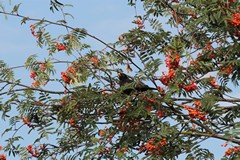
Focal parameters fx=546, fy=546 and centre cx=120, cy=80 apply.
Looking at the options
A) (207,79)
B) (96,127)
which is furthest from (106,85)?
(207,79)

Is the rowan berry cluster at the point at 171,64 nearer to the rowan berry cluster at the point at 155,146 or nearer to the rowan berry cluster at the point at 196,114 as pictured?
the rowan berry cluster at the point at 196,114

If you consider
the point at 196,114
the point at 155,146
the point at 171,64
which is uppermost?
the point at 171,64

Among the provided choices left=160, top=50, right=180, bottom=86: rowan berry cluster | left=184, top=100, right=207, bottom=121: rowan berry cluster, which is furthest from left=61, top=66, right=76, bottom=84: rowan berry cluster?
left=184, top=100, right=207, bottom=121: rowan berry cluster

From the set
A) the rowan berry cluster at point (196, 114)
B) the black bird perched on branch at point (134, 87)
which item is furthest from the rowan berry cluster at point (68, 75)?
the rowan berry cluster at point (196, 114)

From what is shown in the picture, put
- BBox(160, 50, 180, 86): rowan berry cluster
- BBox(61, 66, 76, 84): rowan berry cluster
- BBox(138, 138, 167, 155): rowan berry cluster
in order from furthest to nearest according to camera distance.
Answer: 1. BBox(61, 66, 76, 84): rowan berry cluster
2. BBox(138, 138, 167, 155): rowan berry cluster
3. BBox(160, 50, 180, 86): rowan berry cluster

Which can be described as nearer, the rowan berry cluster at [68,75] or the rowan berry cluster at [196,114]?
the rowan berry cluster at [196,114]

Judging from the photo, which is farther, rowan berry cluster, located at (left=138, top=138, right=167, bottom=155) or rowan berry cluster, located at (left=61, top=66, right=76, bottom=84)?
rowan berry cluster, located at (left=61, top=66, right=76, bottom=84)

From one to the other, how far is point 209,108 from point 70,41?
2.66 m

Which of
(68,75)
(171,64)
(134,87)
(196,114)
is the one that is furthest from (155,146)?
(68,75)

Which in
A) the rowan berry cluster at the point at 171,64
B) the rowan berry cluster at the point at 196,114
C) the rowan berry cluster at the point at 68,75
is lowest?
the rowan berry cluster at the point at 196,114

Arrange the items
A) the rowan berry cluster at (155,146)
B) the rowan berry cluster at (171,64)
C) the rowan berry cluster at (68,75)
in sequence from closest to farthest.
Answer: the rowan berry cluster at (171,64), the rowan berry cluster at (155,146), the rowan berry cluster at (68,75)

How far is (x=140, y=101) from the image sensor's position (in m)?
8.47

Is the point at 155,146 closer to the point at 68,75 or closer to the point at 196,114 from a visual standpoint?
the point at 196,114

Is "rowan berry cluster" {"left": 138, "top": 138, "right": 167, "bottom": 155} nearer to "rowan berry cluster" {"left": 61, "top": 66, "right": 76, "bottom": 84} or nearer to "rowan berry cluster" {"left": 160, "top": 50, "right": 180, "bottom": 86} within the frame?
"rowan berry cluster" {"left": 160, "top": 50, "right": 180, "bottom": 86}
